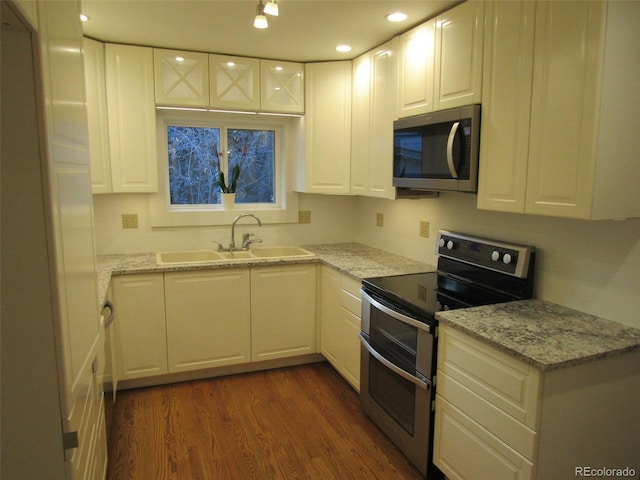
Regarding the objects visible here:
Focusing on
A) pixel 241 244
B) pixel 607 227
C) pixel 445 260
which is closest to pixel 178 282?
pixel 241 244

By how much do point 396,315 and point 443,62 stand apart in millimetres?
1318

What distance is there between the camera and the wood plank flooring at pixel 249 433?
222cm

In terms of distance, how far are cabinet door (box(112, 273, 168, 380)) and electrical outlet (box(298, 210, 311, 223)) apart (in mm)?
1299

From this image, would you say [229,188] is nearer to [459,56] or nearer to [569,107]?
[459,56]

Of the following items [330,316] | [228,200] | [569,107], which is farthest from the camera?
[228,200]

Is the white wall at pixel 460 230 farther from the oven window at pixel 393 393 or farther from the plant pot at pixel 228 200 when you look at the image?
the oven window at pixel 393 393

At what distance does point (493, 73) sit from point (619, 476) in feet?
5.73

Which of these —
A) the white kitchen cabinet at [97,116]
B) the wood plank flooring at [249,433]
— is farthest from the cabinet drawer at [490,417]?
the white kitchen cabinet at [97,116]

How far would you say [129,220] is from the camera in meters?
3.28

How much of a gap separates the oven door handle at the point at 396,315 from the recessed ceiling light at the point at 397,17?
153 cm

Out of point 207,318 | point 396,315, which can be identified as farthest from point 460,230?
point 207,318

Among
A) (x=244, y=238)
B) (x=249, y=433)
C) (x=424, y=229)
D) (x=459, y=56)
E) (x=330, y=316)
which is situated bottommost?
(x=249, y=433)

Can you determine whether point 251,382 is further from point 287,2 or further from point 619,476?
point 287,2

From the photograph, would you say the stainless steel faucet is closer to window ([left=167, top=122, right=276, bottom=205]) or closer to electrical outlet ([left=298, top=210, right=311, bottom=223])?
window ([left=167, top=122, right=276, bottom=205])
